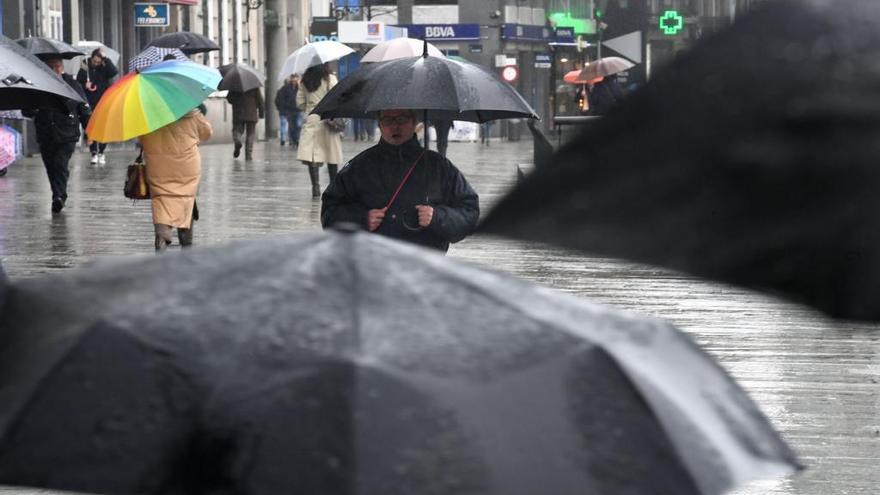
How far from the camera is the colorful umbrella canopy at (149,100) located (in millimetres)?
13453

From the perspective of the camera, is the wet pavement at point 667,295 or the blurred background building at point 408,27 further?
the blurred background building at point 408,27

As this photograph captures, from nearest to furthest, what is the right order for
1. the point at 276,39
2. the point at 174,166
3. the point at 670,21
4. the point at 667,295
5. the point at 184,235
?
the point at 667,295 < the point at 174,166 < the point at 184,235 < the point at 670,21 < the point at 276,39

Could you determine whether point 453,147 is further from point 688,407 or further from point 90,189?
point 688,407

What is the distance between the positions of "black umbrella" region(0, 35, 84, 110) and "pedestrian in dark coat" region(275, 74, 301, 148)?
35.5 metres

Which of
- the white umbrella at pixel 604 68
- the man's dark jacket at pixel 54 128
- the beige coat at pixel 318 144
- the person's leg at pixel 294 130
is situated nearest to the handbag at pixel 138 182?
the man's dark jacket at pixel 54 128

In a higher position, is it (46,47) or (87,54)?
(87,54)

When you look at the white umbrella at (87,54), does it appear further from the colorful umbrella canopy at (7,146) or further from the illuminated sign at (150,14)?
the colorful umbrella canopy at (7,146)

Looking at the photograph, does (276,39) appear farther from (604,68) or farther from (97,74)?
(97,74)

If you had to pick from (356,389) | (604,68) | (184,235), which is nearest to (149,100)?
(184,235)

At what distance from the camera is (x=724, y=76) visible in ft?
7.08

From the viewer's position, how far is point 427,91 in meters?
9.38

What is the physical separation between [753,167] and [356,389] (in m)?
0.53

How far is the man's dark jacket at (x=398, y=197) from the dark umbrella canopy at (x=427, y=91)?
2.42ft

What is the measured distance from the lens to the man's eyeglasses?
8477 millimetres
